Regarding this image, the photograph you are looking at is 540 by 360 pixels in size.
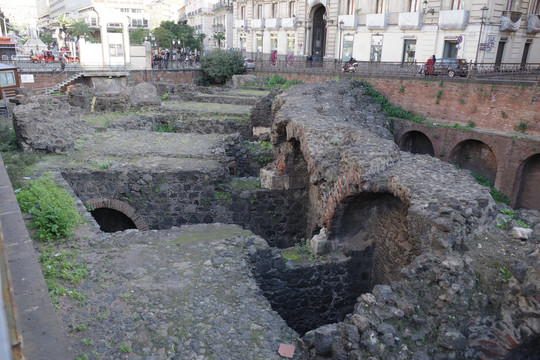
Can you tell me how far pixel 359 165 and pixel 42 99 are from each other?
10.2m

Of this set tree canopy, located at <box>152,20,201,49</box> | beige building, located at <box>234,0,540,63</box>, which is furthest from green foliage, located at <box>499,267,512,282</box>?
tree canopy, located at <box>152,20,201,49</box>

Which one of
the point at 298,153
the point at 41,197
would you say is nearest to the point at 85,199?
the point at 41,197

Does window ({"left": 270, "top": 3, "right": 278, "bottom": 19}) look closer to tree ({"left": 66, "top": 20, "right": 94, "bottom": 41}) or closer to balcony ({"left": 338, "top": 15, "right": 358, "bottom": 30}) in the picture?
balcony ({"left": 338, "top": 15, "right": 358, "bottom": 30})

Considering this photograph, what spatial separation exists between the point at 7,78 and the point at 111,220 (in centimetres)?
1316

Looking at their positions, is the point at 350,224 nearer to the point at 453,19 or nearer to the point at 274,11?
the point at 453,19

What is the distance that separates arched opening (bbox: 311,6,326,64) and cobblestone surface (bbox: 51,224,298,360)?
2807 cm

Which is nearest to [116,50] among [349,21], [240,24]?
[240,24]

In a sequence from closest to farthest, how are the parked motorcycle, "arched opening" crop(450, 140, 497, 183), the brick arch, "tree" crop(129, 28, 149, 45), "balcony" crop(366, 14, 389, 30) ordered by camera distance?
1. the brick arch
2. "arched opening" crop(450, 140, 497, 183)
3. the parked motorcycle
4. "balcony" crop(366, 14, 389, 30)
5. "tree" crop(129, 28, 149, 45)

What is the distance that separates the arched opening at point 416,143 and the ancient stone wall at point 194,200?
8632 millimetres

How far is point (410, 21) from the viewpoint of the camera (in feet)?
72.1

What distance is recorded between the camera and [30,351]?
1814 mm

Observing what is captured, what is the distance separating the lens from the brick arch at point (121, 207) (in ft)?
28.0

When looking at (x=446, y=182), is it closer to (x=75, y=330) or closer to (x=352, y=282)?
(x=352, y=282)

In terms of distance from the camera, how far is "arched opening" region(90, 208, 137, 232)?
9.16 metres
